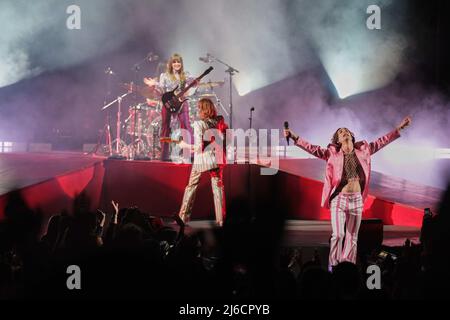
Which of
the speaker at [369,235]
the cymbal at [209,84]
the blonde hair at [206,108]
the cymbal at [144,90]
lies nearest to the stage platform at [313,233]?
the speaker at [369,235]

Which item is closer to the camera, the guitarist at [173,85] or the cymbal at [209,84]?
the guitarist at [173,85]

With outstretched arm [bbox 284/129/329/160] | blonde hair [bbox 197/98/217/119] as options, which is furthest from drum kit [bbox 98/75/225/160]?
outstretched arm [bbox 284/129/329/160]

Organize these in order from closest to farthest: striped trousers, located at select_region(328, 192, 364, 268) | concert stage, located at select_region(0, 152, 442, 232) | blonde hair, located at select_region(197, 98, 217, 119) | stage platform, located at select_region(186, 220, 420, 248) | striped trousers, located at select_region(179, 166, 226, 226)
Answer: striped trousers, located at select_region(328, 192, 364, 268) → stage platform, located at select_region(186, 220, 420, 248) → blonde hair, located at select_region(197, 98, 217, 119) → striped trousers, located at select_region(179, 166, 226, 226) → concert stage, located at select_region(0, 152, 442, 232)

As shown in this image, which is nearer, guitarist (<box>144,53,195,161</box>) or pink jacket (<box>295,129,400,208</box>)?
pink jacket (<box>295,129,400,208</box>)

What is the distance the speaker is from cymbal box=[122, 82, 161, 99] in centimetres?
484

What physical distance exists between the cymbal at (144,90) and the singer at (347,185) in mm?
4428

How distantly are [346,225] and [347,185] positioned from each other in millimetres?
421

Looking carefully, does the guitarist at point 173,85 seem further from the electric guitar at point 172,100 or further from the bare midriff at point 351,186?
the bare midriff at point 351,186

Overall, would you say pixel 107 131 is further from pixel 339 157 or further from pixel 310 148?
pixel 339 157

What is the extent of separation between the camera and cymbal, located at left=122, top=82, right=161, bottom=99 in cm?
920

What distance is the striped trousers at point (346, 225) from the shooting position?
209 inches

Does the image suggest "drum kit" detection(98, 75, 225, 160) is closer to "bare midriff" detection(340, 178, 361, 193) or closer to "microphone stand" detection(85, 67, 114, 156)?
"microphone stand" detection(85, 67, 114, 156)

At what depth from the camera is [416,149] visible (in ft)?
31.3
